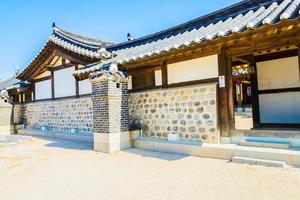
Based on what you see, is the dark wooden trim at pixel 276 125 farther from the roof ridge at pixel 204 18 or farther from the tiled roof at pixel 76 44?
the tiled roof at pixel 76 44

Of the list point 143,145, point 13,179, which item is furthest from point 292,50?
point 13,179

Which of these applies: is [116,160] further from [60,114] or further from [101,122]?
[60,114]

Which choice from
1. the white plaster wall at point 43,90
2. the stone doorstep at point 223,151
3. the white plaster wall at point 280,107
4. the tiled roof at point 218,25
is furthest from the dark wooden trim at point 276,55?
the white plaster wall at point 43,90

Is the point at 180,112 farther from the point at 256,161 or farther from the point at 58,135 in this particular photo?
the point at 58,135

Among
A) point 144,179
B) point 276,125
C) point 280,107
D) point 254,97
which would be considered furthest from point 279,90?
point 144,179

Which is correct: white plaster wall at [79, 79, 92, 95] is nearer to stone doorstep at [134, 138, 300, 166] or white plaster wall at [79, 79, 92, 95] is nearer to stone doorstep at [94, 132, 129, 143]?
stone doorstep at [94, 132, 129, 143]

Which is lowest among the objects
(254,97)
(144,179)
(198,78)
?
(144,179)

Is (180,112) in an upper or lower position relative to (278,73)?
lower

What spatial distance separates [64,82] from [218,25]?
334 inches

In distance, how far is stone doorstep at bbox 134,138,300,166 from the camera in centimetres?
529

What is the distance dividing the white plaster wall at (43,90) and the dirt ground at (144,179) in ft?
23.8

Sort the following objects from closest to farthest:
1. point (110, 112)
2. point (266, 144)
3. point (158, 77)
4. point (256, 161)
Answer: point (256, 161) < point (266, 144) < point (110, 112) < point (158, 77)

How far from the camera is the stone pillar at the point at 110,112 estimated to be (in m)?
8.22

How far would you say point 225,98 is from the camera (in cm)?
668
